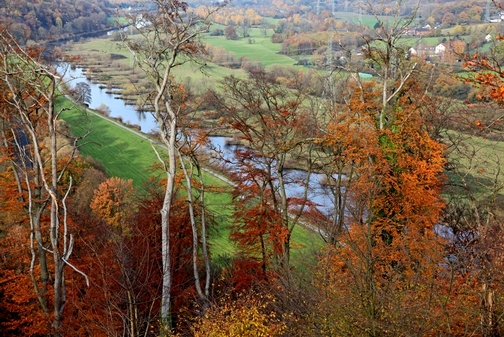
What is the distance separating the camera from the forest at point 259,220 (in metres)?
7.06

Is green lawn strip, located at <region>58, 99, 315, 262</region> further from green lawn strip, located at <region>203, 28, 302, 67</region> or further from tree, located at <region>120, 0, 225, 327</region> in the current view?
green lawn strip, located at <region>203, 28, 302, 67</region>

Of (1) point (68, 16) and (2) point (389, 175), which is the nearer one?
(2) point (389, 175)

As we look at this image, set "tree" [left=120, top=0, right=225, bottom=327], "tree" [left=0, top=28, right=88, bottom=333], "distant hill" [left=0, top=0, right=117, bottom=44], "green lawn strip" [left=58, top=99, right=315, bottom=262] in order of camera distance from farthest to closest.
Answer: "distant hill" [left=0, top=0, right=117, bottom=44]
"green lawn strip" [left=58, top=99, right=315, bottom=262]
"tree" [left=0, top=28, right=88, bottom=333]
"tree" [left=120, top=0, right=225, bottom=327]

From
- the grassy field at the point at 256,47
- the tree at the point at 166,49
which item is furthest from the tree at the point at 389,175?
the grassy field at the point at 256,47

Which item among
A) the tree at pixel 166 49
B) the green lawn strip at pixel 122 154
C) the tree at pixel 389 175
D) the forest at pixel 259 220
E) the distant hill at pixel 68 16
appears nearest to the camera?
the forest at pixel 259 220

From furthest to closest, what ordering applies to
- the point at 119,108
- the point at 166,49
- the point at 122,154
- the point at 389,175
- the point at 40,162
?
the point at 119,108
the point at 122,154
the point at 389,175
the point at 166,49
the point at 40,162

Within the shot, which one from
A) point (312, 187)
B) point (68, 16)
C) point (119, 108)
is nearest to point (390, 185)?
point (312, 187)

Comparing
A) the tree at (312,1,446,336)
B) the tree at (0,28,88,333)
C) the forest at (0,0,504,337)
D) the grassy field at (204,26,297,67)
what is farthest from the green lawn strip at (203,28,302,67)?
the tree at (0,28,88,333)

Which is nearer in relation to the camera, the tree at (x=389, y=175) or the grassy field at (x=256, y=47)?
the tree at (x=389, y=175)

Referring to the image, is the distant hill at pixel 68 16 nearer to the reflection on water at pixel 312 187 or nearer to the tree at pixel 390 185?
the reflection on water at pixel 312 187

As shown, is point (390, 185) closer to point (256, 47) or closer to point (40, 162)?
point (40, 162)

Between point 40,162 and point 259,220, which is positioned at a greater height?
point 40,162

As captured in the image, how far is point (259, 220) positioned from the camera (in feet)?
→ 41.9

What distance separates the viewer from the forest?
706 cm
